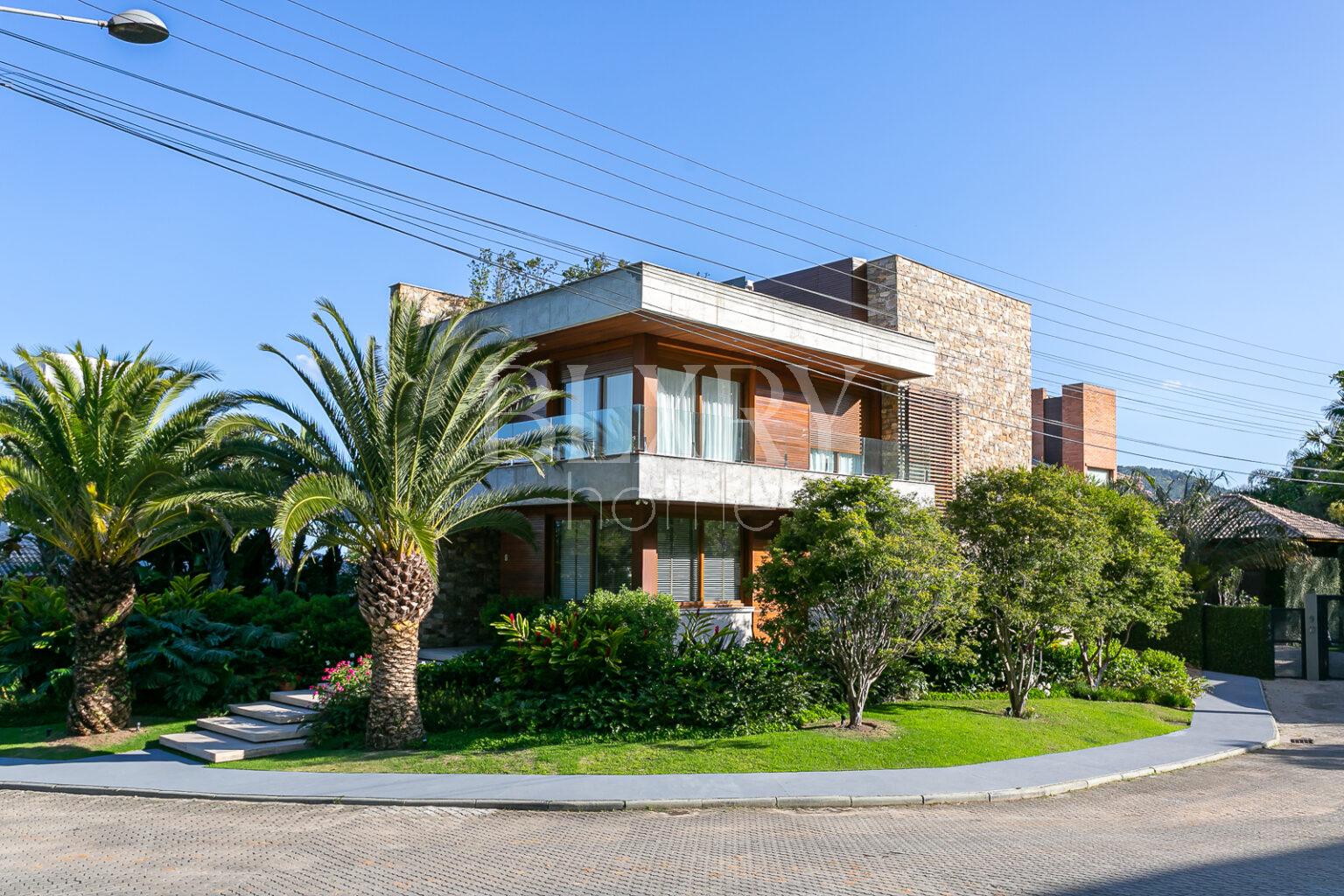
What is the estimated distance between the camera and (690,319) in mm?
18422

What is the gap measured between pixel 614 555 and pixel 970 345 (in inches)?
506

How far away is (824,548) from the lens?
47.5 feet

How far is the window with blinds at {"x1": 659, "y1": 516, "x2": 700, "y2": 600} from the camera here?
19656mm

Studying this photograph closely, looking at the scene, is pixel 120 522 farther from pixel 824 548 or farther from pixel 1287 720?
pixel 1287 720

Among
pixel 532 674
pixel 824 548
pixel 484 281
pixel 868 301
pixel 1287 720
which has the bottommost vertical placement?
pixel 1287 720

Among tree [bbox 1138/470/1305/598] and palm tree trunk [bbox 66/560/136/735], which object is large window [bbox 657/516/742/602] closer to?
palm tree trunk [bbox 66/560/136/735]

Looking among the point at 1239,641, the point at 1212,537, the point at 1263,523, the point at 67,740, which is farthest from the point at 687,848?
the point at 1263,523

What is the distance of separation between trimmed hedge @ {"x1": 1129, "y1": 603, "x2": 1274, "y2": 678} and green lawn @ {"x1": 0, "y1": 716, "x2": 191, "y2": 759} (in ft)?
71.1

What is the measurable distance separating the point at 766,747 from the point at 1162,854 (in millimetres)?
5565

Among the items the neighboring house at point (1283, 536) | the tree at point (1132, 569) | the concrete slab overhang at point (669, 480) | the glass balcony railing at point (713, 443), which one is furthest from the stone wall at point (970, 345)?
the neighboring house at point (1283, 536)

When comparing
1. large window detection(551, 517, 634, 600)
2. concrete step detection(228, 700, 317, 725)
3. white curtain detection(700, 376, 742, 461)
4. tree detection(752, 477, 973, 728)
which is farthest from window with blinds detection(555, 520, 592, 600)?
concrete step detection(228, 700, 317, 725)

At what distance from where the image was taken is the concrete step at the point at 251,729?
14.6 meters

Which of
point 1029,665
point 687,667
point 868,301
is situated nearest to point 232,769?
point 687,667

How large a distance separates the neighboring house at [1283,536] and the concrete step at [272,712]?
81.1 feet
